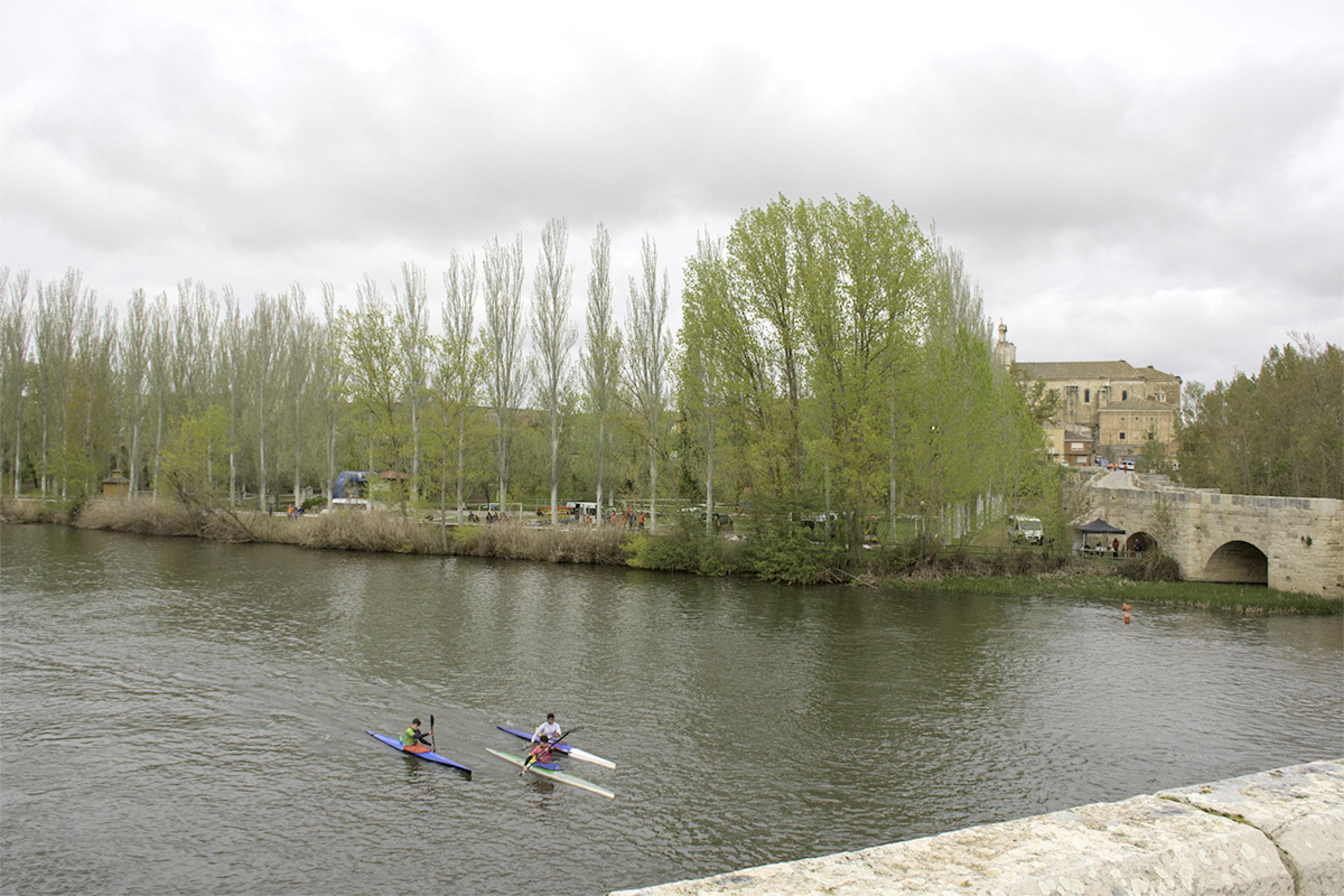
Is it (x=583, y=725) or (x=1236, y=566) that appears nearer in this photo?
(x=583, y=725)

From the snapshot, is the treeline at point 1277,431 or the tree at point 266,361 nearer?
the treeline at point 1277,431

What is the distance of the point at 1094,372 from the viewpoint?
400 ft

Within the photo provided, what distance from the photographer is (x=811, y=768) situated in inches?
597

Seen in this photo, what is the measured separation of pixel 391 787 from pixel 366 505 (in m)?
39.3

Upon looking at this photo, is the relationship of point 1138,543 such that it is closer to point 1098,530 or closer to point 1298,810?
point 1098,530

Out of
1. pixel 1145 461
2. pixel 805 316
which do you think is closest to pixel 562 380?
pixel 805 316

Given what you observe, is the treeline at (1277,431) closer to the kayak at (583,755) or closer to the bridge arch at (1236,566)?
the bridge arch at (1236,566)

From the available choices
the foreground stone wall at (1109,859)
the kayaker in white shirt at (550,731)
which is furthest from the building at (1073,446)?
the foreground stone wall at (1109,859)

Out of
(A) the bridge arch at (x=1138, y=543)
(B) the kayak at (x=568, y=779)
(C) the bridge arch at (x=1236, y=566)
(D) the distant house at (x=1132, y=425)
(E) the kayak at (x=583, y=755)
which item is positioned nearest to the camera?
(B) the kayak at (x=568, y=779)

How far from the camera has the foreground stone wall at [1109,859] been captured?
3396 millimetres

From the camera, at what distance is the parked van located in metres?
38.5

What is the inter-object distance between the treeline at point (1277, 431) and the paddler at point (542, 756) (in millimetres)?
41690

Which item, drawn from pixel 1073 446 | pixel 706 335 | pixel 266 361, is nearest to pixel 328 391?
pixel 266 361

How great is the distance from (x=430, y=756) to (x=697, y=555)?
24.1 m
